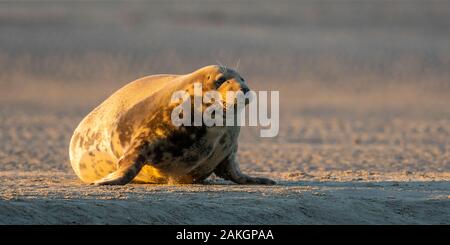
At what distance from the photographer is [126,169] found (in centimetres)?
1020

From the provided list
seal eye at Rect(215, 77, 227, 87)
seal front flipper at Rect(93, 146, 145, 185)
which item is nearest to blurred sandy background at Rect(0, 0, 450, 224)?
seal front flipper at Rect(93, 146, 145, 185)

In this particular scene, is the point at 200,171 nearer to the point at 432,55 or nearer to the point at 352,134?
the point at 352,134

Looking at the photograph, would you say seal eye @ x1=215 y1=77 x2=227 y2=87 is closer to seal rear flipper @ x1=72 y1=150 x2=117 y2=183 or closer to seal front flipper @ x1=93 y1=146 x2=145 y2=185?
seal front flipper @ x1=93 y1=146 x2=145 y2=185

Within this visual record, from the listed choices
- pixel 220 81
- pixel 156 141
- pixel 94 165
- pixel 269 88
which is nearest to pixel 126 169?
pixel 156 141

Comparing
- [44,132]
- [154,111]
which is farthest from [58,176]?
[44,132]

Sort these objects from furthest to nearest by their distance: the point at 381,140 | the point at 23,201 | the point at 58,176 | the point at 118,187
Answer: the point at 381,140
the point at 58,176
the point at 118,187
the point at 23,201

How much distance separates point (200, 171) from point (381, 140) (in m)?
8.17

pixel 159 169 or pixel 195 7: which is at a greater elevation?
pixel 195 7

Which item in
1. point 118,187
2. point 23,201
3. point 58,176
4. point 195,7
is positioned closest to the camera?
point 23,201

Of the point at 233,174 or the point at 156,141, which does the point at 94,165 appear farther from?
the point at 233,174

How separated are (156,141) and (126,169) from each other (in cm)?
41

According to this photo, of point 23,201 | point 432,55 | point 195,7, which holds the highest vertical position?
point 195,7

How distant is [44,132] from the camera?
19328 millimetres

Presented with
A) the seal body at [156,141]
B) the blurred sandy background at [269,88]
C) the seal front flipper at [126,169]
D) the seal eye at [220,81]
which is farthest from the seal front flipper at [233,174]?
the seal front flipper at [126,169]
